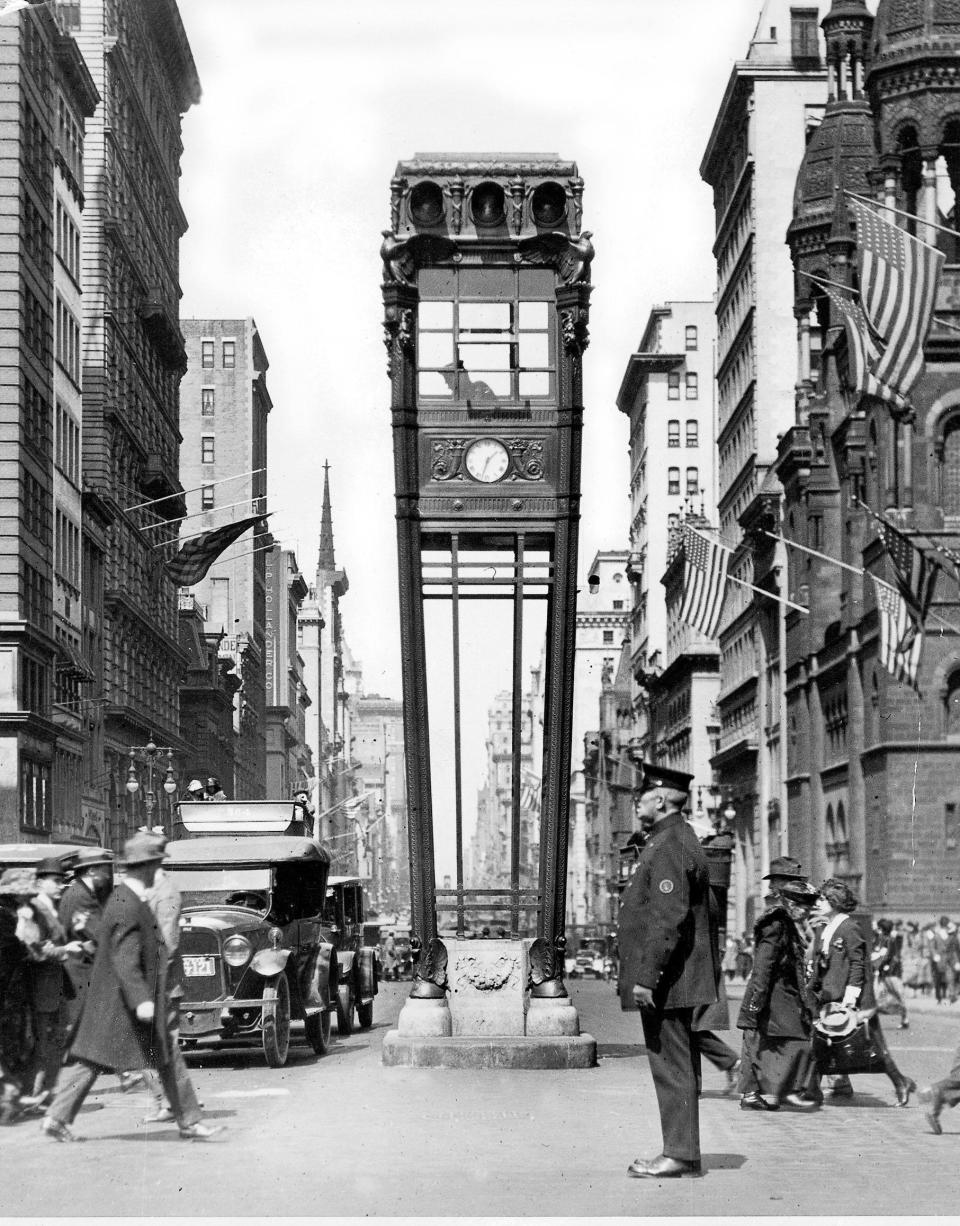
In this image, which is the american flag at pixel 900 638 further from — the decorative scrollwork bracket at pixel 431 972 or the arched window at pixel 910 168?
the decorative scrollwork bracket at pixel 431 972

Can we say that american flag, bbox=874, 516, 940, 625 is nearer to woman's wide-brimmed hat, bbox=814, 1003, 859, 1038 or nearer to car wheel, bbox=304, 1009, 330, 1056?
car wheel, bbox=304, 1009, 330, 1056

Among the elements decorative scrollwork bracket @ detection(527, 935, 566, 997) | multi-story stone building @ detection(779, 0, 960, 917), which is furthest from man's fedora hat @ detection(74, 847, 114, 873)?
multi-story stone building @ detection(779, 0, 960, 917)

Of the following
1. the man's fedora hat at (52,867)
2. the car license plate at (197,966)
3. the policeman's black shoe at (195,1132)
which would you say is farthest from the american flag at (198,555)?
the policeman's black shoe at (195,1132)

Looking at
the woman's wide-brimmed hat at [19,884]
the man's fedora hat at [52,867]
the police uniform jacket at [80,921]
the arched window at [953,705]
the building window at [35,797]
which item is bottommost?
the police uniform jacket at [80,921]

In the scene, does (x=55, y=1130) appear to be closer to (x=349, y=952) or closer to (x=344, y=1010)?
(x=344, y=1010)

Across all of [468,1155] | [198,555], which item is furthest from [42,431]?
[468,1155]

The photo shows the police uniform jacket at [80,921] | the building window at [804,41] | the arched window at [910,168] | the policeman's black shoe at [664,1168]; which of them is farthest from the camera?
the building window at [804,41]

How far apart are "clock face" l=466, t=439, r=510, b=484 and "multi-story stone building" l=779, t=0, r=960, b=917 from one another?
27.9m

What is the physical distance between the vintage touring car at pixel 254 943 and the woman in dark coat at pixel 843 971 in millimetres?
6439

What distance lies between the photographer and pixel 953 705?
5903cm

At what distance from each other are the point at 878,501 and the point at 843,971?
41.8m

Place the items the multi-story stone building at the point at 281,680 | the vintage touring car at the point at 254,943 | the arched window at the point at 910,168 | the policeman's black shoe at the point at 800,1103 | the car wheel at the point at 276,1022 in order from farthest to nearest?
the multi-story stone building at the point at 281,680
the arched window at the point at 910,168
the vintage touring car at the point at 254,943
the car wheel at the point at 276,1022
the policeman's black shoe at the point at 800,1103

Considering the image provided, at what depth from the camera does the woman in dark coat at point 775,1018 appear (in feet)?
64.4

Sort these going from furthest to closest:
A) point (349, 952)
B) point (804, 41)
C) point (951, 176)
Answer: point (804, 41), point (951, 176), point (349, 952)
